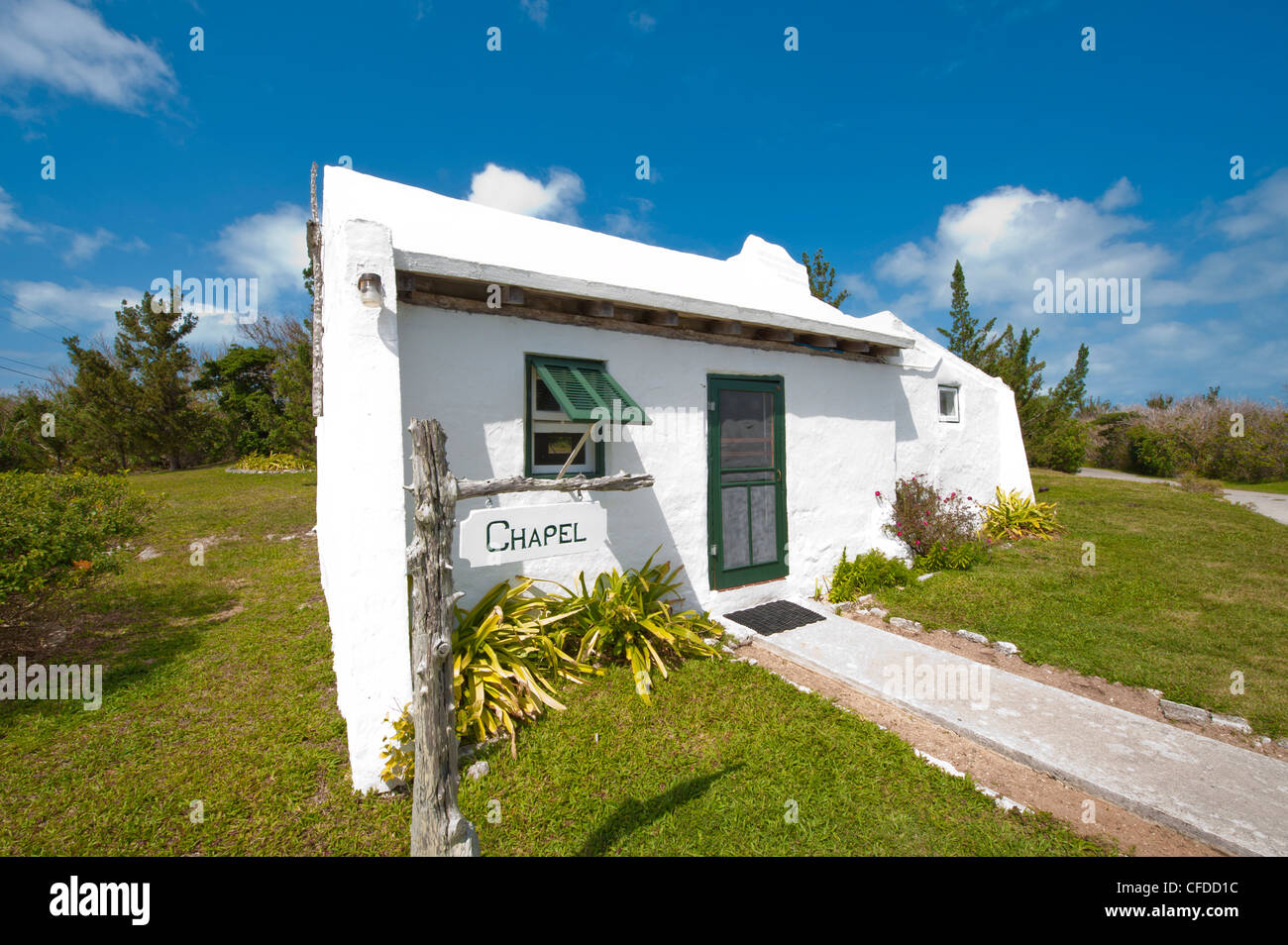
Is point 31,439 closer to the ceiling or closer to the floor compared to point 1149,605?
closer to the ceiling

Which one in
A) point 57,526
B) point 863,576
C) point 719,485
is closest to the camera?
point 57,526

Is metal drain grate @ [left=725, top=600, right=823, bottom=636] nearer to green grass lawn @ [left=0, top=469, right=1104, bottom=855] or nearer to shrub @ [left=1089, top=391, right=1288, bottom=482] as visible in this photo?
green grass lawn @ [left=0, top=469, right=1104, bottom=855]

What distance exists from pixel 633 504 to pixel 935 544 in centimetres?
490

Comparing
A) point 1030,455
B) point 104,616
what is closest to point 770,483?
point 104,616

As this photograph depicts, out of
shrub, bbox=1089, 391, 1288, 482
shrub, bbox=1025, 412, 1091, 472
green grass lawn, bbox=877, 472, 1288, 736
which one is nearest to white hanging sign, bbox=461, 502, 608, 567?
green grass lawn, bbox=877, 472, 1288, 736

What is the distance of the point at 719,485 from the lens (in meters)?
5.68

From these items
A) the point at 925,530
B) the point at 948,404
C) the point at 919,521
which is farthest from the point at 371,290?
the point at 948,404

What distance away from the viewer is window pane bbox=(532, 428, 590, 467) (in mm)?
4660

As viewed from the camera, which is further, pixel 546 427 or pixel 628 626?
pixel 546 427

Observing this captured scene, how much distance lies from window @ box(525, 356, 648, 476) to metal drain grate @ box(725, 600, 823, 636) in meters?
2.40

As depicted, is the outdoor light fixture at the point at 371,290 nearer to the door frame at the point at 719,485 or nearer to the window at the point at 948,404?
the door frame at the point at 719,485

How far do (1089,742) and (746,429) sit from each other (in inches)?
152

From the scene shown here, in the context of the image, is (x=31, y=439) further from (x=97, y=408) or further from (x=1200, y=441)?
(x=1200, y=441)

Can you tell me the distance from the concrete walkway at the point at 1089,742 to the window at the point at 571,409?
266 centimetres
